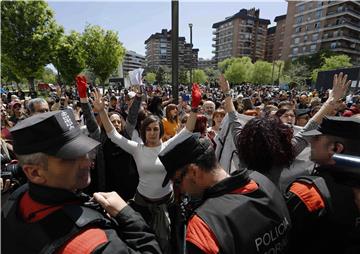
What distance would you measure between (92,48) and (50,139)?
37100 millimetres

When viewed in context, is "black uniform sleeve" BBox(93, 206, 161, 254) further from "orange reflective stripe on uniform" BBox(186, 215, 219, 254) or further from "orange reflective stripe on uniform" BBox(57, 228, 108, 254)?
"orange reflective stripe on uniform" BBox(186, 215, 219, 254)

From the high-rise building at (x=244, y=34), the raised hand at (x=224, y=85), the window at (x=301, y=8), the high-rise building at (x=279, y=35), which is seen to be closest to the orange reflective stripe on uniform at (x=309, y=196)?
the raised hand at (x=224, y=85)

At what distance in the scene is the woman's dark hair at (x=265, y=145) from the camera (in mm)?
1968

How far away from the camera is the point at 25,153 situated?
4.30 feet

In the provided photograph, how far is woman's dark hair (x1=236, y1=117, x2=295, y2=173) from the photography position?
1968 millimetres

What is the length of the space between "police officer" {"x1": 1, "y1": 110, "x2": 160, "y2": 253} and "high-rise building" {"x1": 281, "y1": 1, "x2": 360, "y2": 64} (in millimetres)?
76462

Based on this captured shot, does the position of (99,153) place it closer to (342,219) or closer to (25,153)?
(25,153)

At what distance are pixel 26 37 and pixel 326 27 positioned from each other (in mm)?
68474

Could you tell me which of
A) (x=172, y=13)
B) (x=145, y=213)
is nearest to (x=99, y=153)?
(x=145, y=213)

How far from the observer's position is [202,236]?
1272 mm

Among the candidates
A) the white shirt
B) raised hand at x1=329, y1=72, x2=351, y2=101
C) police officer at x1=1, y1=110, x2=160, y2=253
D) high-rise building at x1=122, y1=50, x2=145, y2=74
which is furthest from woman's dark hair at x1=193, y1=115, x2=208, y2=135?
high-rise building at x1=122, y1=50, x2=145, y2=74

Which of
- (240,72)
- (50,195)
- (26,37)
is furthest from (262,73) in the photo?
(50,195)

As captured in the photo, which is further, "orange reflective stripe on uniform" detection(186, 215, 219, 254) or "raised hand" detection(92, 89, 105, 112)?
"raised hand" detection(92, 89, 105, 112)

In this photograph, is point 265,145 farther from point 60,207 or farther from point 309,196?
point 60,207
